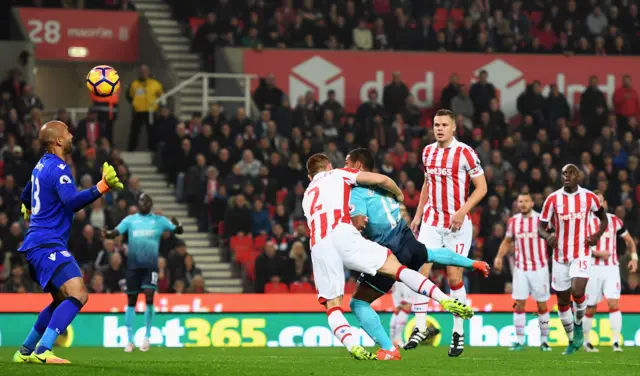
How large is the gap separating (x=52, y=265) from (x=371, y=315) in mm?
3119

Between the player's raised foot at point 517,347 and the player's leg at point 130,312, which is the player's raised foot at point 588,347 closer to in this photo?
the player's raised foot at point 517,347

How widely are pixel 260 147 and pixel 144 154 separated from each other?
115 inches

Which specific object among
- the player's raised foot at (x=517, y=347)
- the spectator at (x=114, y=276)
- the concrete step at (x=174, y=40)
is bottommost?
the player's raised foot at (x=517, y=347)

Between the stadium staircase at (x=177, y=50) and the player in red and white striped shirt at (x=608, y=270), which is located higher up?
the stadium staircase at (x=177, y=50)

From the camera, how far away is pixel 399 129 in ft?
91.1

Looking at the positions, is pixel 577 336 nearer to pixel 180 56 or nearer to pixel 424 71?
pixel 424 71

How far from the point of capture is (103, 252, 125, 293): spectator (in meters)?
22.5

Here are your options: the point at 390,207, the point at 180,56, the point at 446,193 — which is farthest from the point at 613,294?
the point at 180,56

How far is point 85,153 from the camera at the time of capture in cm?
2448

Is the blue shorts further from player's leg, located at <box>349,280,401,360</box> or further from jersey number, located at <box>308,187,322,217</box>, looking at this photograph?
player's leg, located at <box>349,280,401,360</box>

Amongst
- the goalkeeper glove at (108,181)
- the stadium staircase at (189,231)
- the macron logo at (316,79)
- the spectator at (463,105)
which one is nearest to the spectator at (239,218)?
the stadium staircase at (189,231)

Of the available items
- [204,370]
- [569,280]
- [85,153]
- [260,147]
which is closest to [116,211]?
[85,153]

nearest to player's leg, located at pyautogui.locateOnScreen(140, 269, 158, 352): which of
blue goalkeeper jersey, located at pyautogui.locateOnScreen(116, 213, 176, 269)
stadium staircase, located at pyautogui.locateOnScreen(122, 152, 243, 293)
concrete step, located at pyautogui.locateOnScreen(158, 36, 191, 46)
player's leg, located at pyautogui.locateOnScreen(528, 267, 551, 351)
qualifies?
blue goalkeeper jersey, located at pyautogui.locateOnScreen(116, 213, 176, 269)

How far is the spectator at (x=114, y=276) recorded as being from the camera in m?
22.5
